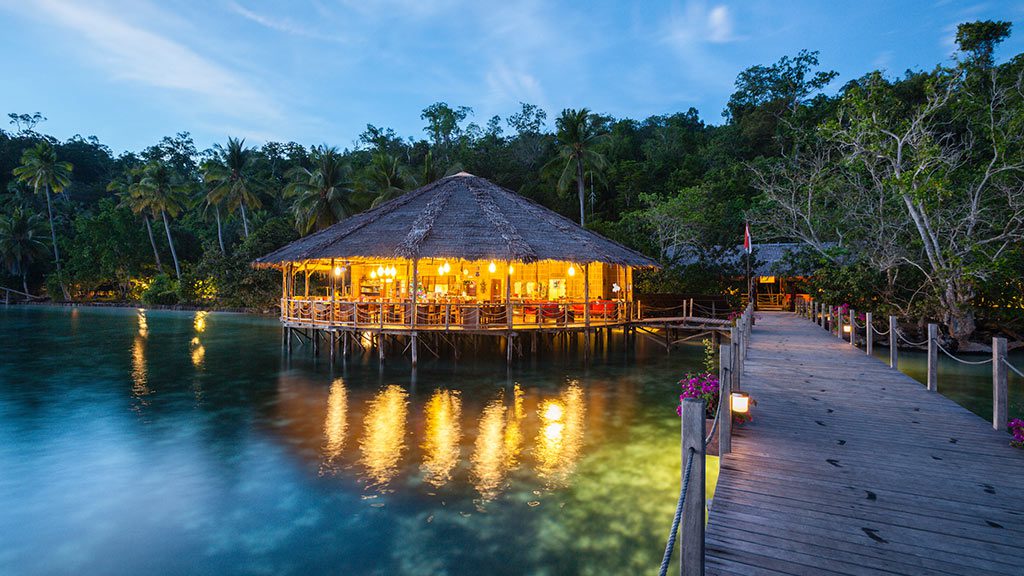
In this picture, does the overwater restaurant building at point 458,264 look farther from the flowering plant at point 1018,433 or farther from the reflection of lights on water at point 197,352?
the flowering plant at point 1018,433

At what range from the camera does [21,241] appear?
50969mm

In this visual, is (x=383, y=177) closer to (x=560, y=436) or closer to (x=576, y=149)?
(x=576, y=149)

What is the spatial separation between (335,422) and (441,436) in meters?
2.76

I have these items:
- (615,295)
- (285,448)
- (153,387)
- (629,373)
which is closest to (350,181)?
(615,295)

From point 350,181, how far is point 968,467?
136 feet

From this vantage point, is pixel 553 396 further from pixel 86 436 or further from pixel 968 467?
pixel 86 436

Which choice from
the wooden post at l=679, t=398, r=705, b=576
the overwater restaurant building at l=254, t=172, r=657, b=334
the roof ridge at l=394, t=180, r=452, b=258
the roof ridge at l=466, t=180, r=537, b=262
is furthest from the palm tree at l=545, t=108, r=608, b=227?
the wooden post at l=679, t=398, r=705, b=576

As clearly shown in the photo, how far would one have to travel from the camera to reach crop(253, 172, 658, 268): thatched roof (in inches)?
734

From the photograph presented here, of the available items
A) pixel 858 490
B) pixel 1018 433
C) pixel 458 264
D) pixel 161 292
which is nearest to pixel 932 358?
pixel 1018 433

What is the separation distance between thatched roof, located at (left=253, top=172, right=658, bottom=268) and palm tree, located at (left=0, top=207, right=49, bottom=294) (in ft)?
152

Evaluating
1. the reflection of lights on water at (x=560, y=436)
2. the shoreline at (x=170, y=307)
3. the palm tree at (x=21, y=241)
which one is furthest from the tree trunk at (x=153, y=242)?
the reflection of lights on water at (x=560, y=436)

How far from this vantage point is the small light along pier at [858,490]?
3.86 m

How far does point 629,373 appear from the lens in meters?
18.4

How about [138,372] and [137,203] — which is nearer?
[138,372]
